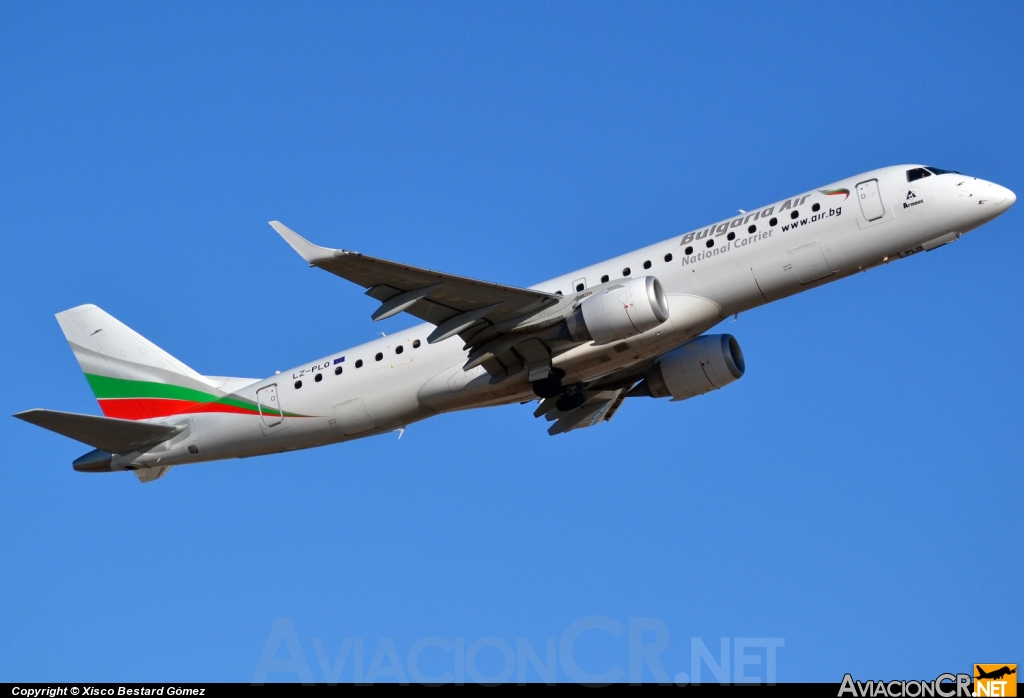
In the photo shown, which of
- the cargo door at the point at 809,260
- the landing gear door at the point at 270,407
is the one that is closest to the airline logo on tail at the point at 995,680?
the cargo door at the point at 809,260

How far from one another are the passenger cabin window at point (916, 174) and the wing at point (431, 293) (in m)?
10.2

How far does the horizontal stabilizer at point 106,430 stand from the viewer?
3531 cm

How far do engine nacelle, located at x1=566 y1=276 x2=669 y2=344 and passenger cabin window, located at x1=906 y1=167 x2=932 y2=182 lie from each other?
7545 mm

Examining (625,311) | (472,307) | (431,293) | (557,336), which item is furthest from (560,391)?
(431,293)

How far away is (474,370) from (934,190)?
13.9 metres

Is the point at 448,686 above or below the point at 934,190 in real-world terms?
below

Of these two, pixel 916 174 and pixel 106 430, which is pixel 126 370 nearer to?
pixel 106 430

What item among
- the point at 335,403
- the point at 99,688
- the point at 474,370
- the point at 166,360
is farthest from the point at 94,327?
the point at 99,688

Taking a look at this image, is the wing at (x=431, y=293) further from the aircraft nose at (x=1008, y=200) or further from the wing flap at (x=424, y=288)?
the aircraft nose at (x=1008, y=200)

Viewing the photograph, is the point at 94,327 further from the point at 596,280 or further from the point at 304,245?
the point at 596,280

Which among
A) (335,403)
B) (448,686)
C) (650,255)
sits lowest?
(448,686)

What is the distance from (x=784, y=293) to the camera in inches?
1315

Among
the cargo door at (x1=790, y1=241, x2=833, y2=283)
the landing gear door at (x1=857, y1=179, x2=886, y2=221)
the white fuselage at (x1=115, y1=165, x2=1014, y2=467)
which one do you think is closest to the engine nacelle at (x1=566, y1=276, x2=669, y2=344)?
the white fuselage at (x1=115, y1=165, x2=1014, y2=467)

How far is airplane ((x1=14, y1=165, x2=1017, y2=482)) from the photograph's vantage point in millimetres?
32312
